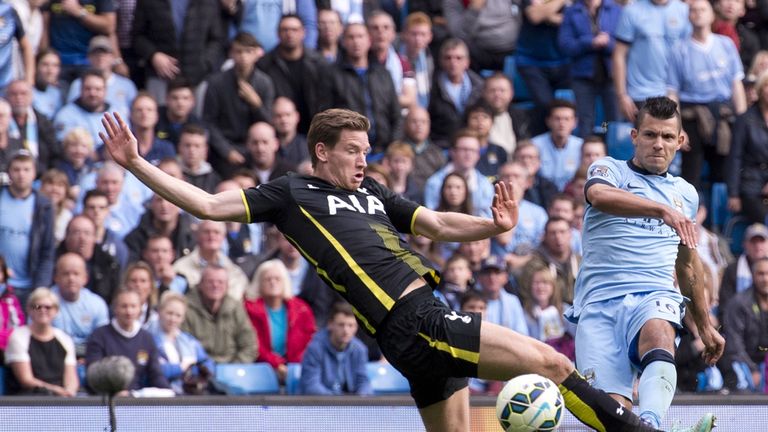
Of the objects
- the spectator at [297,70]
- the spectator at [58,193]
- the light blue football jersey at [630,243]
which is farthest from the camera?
the spectator at [297,70]

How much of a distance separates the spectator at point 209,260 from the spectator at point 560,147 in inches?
144

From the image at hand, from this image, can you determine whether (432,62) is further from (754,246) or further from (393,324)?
(393,324)

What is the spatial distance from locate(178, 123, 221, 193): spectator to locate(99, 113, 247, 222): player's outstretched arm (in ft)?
19.7

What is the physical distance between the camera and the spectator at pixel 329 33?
15766 mm

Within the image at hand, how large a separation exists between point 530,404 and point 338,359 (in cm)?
485

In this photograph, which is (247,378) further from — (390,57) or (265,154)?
(390,57)

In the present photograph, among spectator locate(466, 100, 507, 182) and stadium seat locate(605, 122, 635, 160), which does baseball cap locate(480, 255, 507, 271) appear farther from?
stadium seat locate(605, 122, 635, 160)

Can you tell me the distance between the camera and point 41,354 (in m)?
12.2

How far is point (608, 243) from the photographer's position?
9.11 m

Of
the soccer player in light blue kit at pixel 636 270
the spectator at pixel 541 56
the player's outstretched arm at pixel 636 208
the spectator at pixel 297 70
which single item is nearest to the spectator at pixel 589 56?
the spectator at pixel 541 56

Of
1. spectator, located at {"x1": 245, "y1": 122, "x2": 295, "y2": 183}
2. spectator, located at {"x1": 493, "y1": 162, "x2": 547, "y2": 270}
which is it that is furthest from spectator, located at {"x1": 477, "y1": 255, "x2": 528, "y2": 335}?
spectator, located at {"x1": 245, "y1": 122, "x2": 295, "y2": 183}

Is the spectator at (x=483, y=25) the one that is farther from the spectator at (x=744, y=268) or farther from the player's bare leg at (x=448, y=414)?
the player's bare leg at (x=448, y=414)

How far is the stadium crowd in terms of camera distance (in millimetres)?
12922

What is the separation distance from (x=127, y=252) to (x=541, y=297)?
361cm
